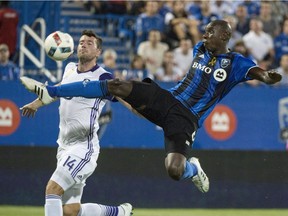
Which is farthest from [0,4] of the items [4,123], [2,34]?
[4,123]

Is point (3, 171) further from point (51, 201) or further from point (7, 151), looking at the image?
point (51, 201)

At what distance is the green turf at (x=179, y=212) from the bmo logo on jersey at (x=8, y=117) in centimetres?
242

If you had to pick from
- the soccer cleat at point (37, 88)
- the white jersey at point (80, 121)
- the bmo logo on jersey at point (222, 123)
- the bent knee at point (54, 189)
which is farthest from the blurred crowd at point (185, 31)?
the bent knee at point (54, 189)

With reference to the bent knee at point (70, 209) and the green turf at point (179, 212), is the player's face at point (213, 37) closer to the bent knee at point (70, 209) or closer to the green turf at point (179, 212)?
the bent knee at point (70, 209)

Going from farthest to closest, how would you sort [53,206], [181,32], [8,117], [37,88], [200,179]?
[181,32]
[8,117]
[200,179]
[37,88]
[53,206]

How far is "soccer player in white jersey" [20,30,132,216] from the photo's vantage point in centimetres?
851

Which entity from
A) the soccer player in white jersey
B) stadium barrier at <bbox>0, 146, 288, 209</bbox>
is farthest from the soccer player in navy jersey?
stadium barrier at <bbox>0, 146, 288, 209</bbox>

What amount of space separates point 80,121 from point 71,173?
1.97 ft

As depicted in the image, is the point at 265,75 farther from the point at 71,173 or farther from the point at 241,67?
the point at 71,173

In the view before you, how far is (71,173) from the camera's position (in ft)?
28.0

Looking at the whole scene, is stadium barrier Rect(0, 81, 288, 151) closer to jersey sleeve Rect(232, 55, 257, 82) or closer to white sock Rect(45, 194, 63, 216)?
jersey sleeve Rect(232, 55, 257, 82)

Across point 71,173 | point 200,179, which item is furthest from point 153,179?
point 71,173

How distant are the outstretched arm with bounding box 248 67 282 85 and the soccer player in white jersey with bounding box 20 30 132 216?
1567 millimetres

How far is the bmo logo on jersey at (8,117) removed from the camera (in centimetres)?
1473
